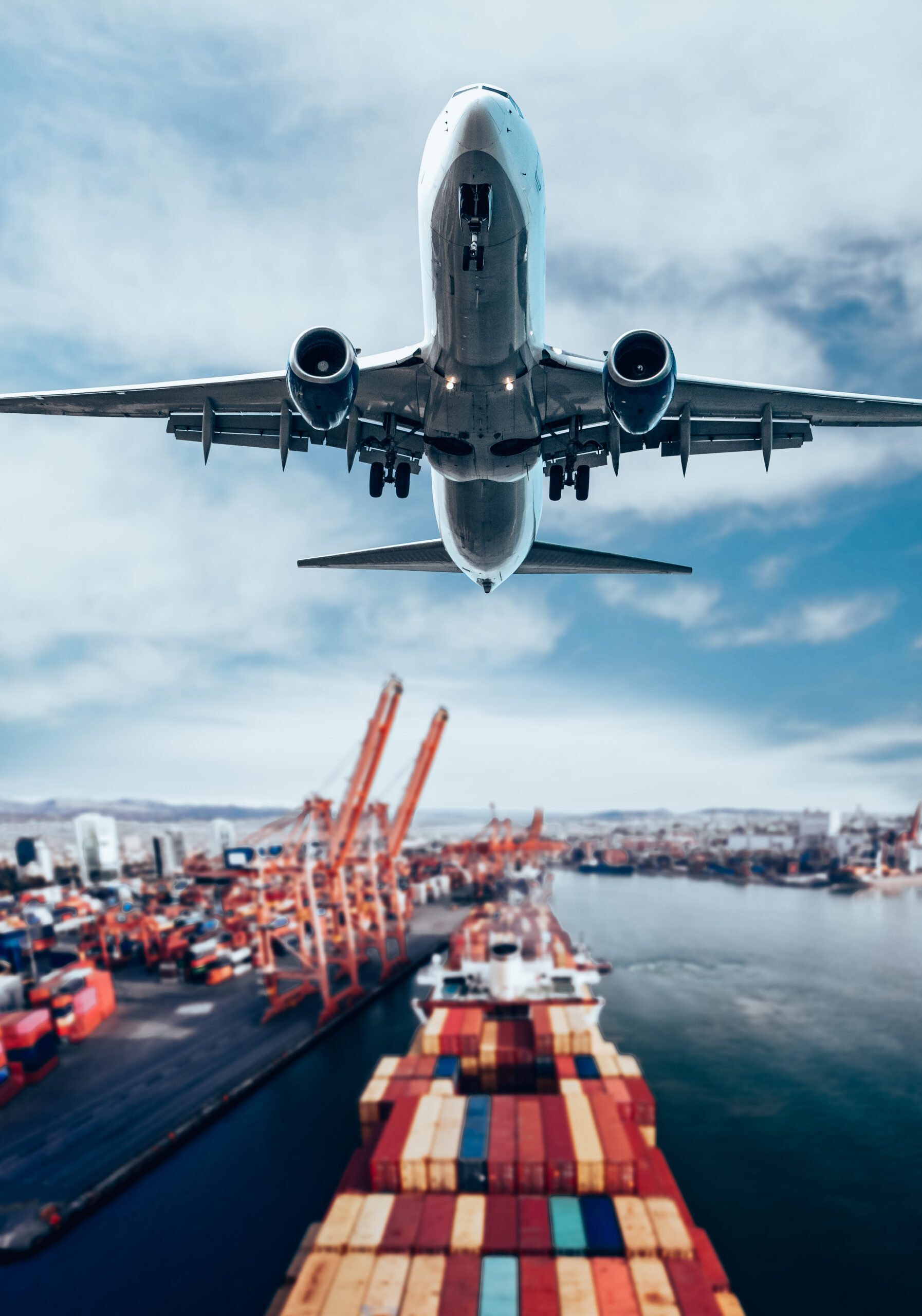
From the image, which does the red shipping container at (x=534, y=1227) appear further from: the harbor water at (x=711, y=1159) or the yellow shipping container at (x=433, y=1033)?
the yellow shipping container at (x=433, y=1033)

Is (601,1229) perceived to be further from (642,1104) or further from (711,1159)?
(711,1159)

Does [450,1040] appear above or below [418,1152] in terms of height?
below

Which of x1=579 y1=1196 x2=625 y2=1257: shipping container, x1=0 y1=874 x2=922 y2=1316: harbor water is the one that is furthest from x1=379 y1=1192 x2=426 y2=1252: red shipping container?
x1=0 y1=874 x2=922 y2=1316: harbor water

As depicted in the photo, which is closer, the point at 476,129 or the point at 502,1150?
the point at 476,129

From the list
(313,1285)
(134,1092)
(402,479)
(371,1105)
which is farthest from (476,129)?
(134,1092)

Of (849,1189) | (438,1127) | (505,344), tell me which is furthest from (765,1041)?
(505,344)

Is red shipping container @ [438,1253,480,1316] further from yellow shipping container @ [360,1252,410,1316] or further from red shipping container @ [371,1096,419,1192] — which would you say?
red shipping container @ [371,1096,419,1192]
